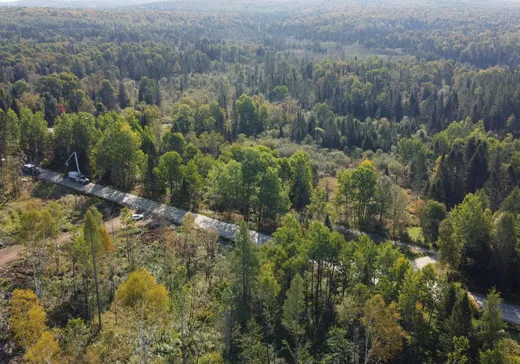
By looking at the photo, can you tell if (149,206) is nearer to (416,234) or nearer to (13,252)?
(13,252)

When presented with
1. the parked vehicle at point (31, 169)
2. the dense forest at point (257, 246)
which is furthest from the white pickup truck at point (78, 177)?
the parked vehicle at point (31, 169)

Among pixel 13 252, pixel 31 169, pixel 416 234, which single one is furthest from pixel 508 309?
pixel 31 169

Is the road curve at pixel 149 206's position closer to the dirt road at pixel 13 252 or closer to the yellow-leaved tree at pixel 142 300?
the dirt road at pixel 13 252

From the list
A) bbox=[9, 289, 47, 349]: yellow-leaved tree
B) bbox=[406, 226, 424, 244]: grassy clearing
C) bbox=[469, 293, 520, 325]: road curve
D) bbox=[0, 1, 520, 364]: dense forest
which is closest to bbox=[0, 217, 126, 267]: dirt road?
bbox=[0, 1, 520, 364]: dense forest

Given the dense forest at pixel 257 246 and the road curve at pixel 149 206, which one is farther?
the road curve at pixel 149 206

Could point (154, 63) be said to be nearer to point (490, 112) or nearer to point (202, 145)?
point (202, 145)

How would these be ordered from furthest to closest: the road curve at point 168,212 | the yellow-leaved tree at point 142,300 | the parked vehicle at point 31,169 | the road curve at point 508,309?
the parked vehicle at point 31,169 < the road curve at point 168,212 < the road curve at point 508,309 < the yellow-leaved tree at point 142,300
